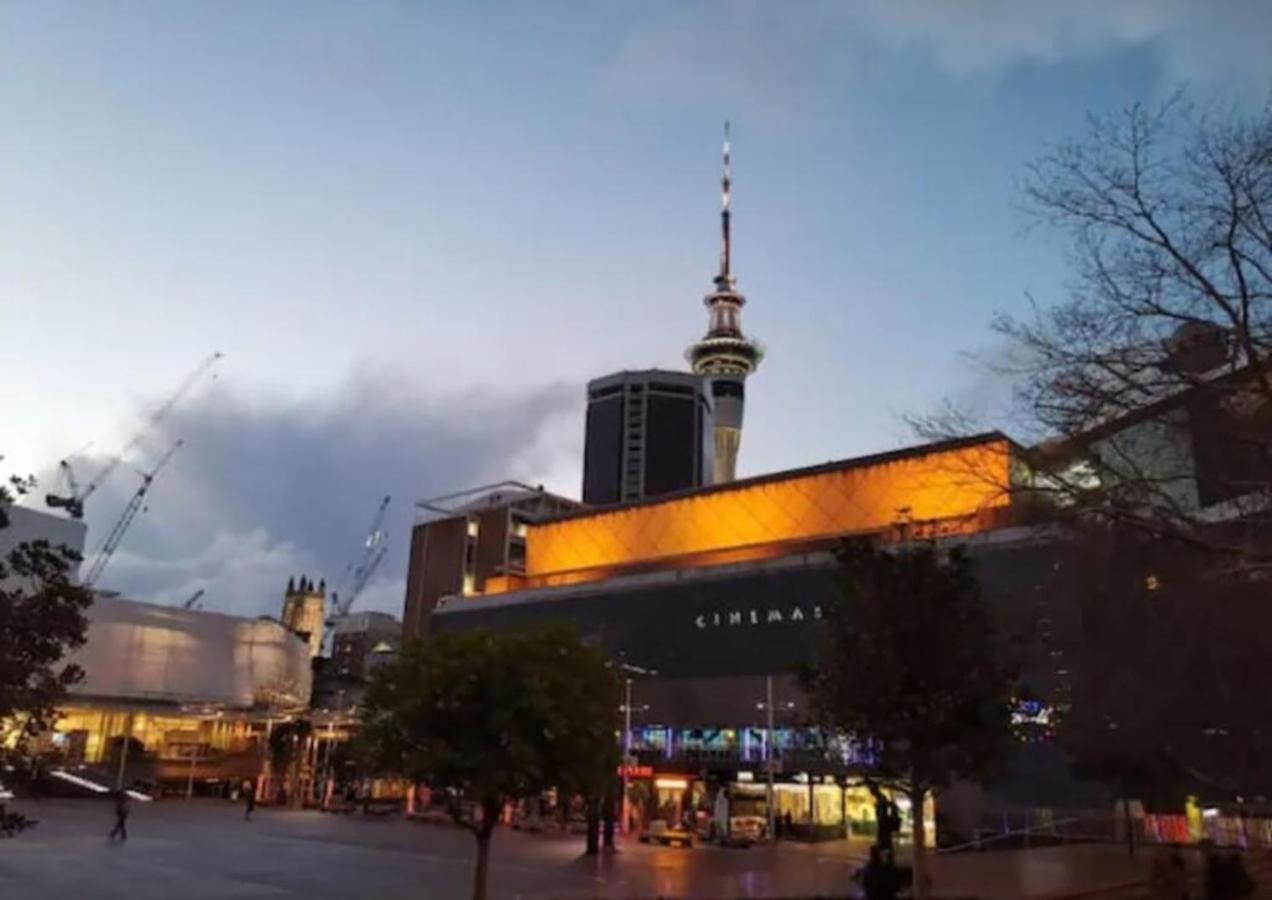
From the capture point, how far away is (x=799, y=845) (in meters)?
49.5

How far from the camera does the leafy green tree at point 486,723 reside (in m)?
17.4

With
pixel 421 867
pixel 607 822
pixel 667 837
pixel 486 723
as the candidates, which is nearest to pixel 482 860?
pixel 486 723

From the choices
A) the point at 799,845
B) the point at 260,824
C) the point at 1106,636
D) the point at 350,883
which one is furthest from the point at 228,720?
the point at 1106,636

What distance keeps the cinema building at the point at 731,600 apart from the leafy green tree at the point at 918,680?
31.1 m

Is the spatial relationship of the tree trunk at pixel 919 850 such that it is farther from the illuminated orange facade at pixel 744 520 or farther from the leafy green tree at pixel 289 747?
the leafy green tree at pixel 289 747

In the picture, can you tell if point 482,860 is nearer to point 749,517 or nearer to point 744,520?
point 749,517

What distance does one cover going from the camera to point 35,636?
915 centimetres

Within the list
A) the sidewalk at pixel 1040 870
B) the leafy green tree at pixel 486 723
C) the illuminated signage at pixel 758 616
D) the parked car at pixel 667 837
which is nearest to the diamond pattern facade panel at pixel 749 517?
the illuminated signage at pixel 758 616

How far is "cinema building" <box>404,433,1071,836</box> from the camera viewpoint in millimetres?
71750

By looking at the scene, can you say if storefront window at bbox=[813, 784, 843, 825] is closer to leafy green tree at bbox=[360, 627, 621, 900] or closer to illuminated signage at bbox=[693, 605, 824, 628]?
illuminated signage at bbox=[693, 605, 824, 628]

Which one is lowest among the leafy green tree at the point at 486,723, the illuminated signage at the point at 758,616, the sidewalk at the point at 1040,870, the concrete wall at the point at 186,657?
the sidewalk at the point at 1040,870

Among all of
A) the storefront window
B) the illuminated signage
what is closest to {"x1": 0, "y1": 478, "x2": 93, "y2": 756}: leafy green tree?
the storefront window

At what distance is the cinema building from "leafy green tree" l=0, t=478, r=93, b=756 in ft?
144

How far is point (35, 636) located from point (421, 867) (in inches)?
987
